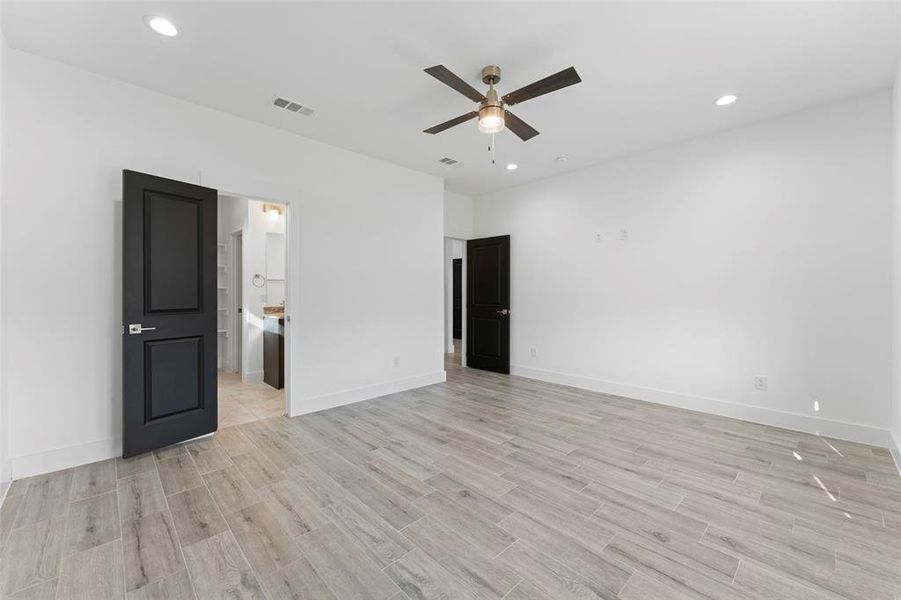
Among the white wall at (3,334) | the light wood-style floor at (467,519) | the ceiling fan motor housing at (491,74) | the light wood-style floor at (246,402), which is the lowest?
the light wood-style floor at (467,519)

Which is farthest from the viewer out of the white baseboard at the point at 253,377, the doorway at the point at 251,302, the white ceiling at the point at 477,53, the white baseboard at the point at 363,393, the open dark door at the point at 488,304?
the open dark door at the point at 488,304

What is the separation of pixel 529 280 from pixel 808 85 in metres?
3.55

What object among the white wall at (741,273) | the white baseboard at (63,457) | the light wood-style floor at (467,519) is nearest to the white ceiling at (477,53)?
the white wall at (741,273)

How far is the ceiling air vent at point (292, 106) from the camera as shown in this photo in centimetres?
324

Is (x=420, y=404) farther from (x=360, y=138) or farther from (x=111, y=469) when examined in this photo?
(x=360, y=138)

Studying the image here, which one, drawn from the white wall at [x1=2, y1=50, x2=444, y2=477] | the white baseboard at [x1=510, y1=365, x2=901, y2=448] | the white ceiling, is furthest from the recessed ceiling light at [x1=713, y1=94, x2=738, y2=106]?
the white wall at [x1=2, y1=50, x2=444, y2=477]

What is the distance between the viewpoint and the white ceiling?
2.23m

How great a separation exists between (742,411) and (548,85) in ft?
12.3

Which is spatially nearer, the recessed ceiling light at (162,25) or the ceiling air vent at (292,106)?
the recessed ceiling light at (162,25)

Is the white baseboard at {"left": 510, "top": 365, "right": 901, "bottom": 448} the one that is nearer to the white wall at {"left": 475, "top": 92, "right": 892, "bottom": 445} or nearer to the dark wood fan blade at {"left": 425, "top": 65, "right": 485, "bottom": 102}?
the white wall at {"left": 475, "top": 92, "right": 892, "bottom": 445}

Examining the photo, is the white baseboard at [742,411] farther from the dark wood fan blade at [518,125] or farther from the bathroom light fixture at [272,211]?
the bathroom light fixture at [272,211]

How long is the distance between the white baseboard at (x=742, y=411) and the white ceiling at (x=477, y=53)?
289 centimetres

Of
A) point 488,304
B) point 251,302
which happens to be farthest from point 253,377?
point 488,304

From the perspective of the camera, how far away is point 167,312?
119 inches
